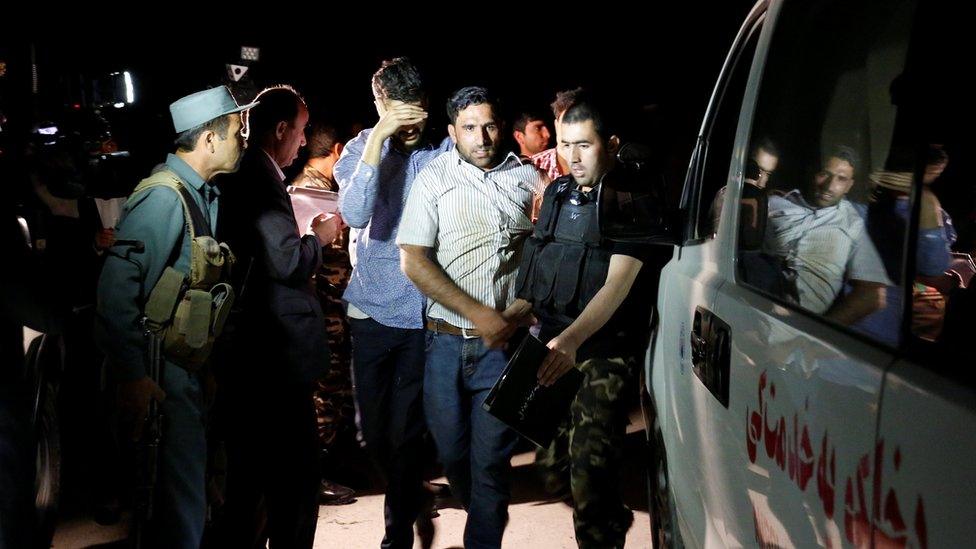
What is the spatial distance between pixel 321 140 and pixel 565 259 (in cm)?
218

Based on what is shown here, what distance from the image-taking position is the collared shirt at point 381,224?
156 inches

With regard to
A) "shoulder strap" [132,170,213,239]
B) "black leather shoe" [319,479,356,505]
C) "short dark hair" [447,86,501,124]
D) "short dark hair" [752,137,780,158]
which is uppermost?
"short dark hair" [447,86,501,124]

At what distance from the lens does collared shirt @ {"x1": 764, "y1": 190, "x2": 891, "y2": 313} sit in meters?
1.38

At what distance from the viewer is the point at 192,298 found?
3162mm

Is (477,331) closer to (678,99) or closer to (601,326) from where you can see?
(601,326)

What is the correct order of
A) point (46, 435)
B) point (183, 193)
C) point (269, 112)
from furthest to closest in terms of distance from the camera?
A: 1. point (46, 435)
2. point (269, 112)
3. point (183, 193)

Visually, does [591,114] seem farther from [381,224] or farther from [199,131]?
[199,131]

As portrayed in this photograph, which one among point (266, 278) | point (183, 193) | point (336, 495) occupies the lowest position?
point (336, 495)

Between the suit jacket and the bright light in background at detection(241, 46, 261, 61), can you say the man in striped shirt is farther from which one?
the bright light in background at detection(241, 46, 261, 61)

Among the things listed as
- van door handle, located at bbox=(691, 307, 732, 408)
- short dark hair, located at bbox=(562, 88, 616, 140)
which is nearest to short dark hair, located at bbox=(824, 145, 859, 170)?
van door handle, located at bbox=(691, 307, 732, 408)

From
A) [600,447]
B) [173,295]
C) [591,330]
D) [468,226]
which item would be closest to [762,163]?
[591,330]

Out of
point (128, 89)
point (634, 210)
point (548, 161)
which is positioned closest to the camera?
point (634, 210)

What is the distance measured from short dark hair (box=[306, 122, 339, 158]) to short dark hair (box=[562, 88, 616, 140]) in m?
1.94

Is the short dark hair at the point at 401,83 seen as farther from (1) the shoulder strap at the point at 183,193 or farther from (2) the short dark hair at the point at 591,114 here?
(1) the shoulder strap at the point at 183,193
